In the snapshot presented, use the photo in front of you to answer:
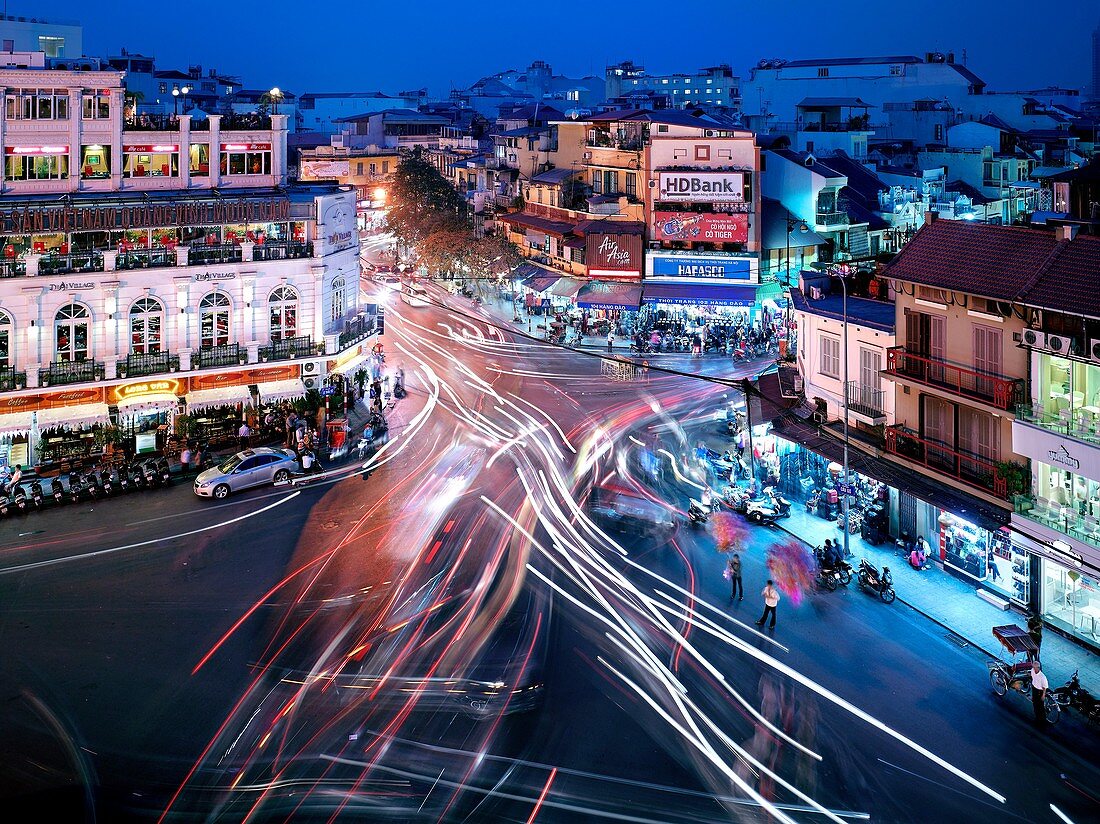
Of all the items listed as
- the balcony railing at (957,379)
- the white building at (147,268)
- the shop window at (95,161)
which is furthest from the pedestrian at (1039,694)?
the shop window at (95,161)

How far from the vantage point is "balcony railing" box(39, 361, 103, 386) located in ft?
129

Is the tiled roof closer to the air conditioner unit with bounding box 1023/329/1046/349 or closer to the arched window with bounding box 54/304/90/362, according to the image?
the air conditioner unit with bounding box 1023/329/1046/349

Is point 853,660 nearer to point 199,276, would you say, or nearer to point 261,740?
point 261,740

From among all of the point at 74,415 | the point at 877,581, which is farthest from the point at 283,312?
the point at 877,581

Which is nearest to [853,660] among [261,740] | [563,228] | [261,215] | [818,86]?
[261,740]

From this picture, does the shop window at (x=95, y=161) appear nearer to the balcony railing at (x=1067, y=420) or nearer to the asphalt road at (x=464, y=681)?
the asphalt road at (x=464, y=681)

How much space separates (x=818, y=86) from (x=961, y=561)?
94.2 meters

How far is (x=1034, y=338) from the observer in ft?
82.4

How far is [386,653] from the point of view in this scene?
24.8 m

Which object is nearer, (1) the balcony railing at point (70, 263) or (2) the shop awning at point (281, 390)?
(1) the balcony railing at point (70, 263)

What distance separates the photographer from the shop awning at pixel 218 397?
43344 millimetres

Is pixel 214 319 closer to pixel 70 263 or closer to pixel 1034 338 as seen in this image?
pixel 70 263

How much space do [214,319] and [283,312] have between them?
10.7 ft

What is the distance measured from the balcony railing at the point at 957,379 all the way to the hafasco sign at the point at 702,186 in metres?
35.3
